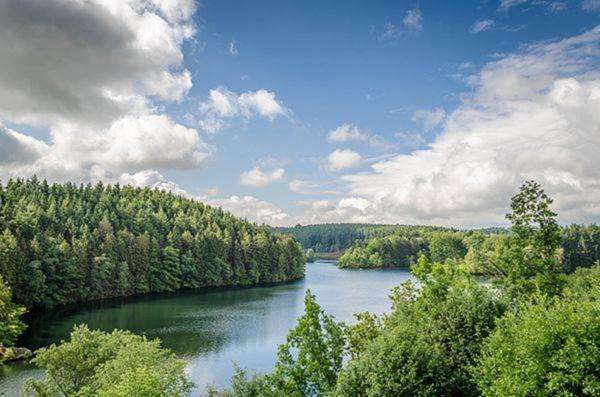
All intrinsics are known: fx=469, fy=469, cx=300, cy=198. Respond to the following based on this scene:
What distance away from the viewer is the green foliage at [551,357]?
602 inches

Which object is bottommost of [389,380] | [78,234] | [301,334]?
[389,380]

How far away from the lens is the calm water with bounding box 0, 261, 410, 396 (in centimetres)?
3966

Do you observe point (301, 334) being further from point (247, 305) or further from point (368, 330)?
point (247, 305)

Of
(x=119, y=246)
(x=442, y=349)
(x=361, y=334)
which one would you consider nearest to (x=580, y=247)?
(x=119, y=246)

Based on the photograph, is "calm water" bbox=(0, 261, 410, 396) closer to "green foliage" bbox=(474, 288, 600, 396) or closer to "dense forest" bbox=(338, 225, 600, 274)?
"green foliage" bbox=(474, 288, 600, 396)

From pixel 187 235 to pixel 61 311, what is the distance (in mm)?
50462

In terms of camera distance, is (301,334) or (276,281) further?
(276,281)

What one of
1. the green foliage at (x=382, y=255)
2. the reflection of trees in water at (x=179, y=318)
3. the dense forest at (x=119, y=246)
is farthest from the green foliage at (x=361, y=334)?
the green foliage at (x=382, y=255)

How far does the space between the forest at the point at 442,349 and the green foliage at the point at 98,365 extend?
57 mm

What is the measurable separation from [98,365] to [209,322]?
33.9 meters

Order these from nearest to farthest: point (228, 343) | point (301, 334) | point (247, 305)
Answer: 1. point (301, 334)
2. point (228, 343)
3. point (247, 305)

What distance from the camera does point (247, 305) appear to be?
7662 cm

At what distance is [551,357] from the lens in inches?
631

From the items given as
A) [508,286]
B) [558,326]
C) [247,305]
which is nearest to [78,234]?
[247,305]
